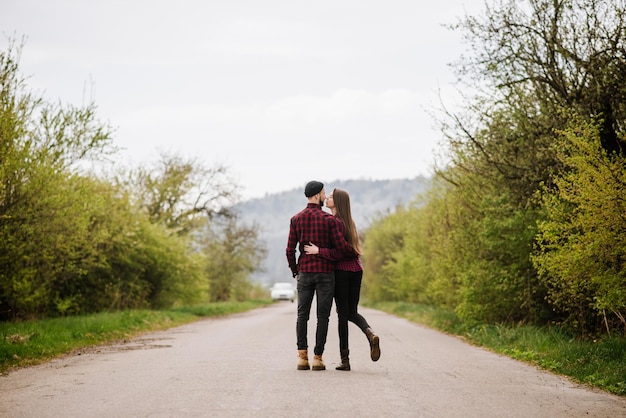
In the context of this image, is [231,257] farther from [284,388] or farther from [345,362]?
[284,388]

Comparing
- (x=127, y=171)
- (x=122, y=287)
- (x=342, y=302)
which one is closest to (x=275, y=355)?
(x=342, y=302)

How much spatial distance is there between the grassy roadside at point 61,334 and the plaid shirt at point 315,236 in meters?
4.49

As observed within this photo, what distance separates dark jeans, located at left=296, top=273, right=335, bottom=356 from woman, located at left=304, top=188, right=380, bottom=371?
0.68ft

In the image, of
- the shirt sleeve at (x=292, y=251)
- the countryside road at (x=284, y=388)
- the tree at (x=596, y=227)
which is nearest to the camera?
the countryside road at (x=284, y=388)

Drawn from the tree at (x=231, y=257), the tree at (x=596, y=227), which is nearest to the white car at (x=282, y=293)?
the tree at (x=231, y=257)

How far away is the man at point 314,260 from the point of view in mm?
8773

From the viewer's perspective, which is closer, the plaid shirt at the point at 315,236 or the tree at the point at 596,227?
the plaid shirt at the point at 315,236

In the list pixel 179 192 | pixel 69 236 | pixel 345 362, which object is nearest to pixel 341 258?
pixel 345 362

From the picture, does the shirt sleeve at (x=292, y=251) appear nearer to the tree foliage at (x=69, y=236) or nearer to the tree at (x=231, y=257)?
the tree foliage at (x=69, y=236)

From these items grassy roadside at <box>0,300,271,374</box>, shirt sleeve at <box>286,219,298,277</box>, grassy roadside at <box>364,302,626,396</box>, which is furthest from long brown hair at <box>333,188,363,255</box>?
grassy roadside at <box>0,300,271,374</box>

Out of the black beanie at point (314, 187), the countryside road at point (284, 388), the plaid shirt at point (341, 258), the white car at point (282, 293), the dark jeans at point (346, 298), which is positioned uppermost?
the black beanie at point (314, 187)

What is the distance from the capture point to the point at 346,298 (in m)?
→ 9.05

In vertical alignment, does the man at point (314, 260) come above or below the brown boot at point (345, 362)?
above

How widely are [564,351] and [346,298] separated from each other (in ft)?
13.7
